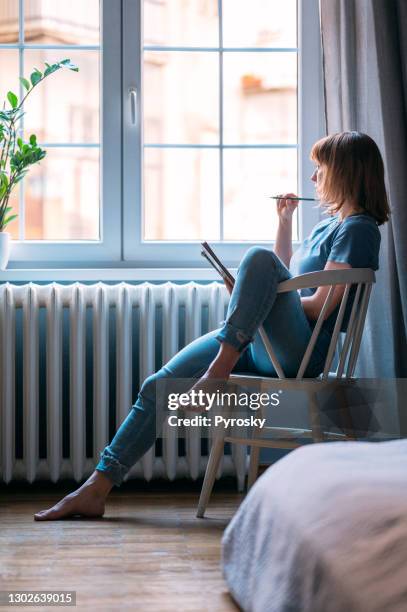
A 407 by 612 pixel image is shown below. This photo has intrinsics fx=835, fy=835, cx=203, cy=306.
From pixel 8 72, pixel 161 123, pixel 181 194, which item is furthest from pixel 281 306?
pixel 8 72

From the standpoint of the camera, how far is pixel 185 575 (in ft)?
6.03

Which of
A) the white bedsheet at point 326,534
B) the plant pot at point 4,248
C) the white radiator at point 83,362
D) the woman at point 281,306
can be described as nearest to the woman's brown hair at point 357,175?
the woman at point 281,306

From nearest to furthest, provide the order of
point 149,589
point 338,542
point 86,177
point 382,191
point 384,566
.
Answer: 1. point 384,566
2. point 338,542
3. point 149,589
4. point 382,191
5. point 86,177

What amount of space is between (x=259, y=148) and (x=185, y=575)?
1697mm

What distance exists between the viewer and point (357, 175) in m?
2.30

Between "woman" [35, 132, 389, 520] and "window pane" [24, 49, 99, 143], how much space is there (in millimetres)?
940

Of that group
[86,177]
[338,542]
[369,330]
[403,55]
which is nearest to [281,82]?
[403,55]

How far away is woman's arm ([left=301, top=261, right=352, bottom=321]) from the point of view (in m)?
2.17

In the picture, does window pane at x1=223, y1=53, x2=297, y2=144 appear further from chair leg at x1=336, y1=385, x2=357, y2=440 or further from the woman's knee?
chair leg at x1=336, y1=385, x2=357, y2=440

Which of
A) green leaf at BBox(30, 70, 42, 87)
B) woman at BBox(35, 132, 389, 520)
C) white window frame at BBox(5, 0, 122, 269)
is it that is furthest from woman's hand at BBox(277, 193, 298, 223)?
green leaf at BBox(30, 70, 42, 87)

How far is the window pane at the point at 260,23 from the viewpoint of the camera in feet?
9.94

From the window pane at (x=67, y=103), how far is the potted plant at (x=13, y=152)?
10 centimetres

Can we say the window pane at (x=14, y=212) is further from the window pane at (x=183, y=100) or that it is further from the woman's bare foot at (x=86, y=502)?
the woman's bare foot at (x=86, y=502)

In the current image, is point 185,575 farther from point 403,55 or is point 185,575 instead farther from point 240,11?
point 240,11
